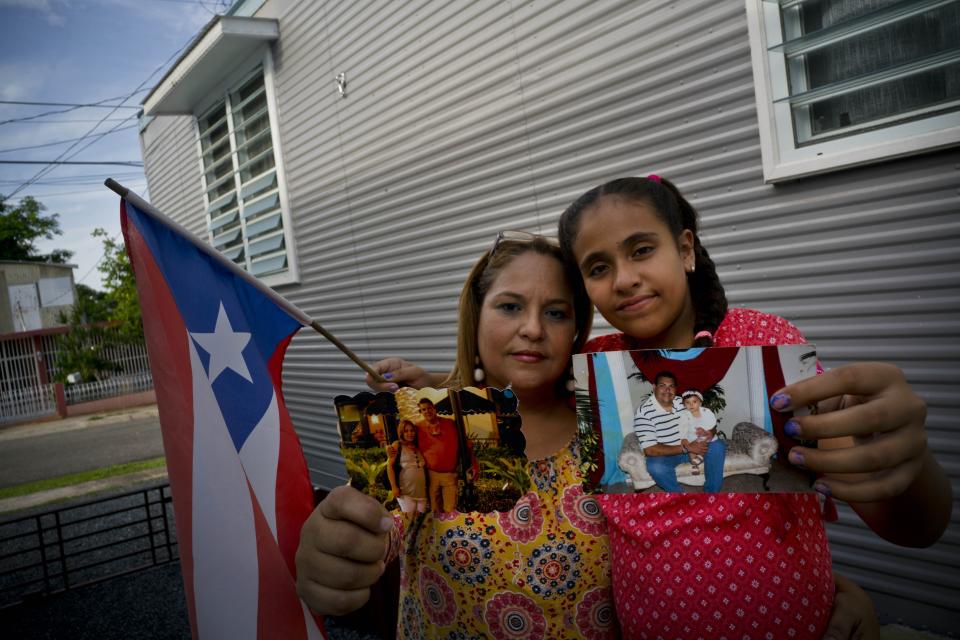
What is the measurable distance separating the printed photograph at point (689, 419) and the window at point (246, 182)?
24.4 ft

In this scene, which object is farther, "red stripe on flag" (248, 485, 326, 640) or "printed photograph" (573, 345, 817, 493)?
"red stripe on flag" (248, 485, 326, 640)

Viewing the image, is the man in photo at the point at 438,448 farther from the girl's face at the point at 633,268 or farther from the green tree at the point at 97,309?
the green tree at the point at 97,309

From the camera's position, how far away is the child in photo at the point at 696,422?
1198mm

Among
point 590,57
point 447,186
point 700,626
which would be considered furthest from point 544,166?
point 700,626

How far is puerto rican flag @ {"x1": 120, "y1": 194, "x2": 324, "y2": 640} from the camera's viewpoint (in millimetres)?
1734

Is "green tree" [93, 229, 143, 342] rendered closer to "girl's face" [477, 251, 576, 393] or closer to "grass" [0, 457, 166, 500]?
"grass" [0, 457, 166, 500]

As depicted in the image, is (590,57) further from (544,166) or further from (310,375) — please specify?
(310,375)

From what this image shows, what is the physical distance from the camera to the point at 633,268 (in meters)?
1.42

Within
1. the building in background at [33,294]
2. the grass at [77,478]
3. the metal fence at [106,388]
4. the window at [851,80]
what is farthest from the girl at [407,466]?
the building in background at [33,294]

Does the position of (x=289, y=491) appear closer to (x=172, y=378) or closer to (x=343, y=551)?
(x=172, y=378)

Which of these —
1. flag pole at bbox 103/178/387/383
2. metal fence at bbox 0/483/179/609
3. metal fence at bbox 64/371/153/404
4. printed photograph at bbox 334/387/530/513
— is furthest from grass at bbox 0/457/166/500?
printed photograph at bbox 334/387/530/513

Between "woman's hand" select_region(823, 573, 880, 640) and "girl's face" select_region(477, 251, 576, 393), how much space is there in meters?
0.78

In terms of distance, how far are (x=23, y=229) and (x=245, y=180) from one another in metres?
34.0

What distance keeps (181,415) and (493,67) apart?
4.03m
